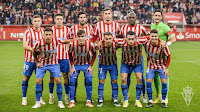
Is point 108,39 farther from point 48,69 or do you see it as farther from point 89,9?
point 89,9

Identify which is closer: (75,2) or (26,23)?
(26,23)

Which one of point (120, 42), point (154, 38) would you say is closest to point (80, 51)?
point (120, 42)

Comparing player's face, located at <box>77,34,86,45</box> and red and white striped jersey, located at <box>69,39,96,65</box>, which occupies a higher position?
player's face, located at <box>77,34,86,45</box>

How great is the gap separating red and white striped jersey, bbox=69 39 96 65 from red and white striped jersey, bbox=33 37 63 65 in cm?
29

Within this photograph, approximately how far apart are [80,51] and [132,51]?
113cm

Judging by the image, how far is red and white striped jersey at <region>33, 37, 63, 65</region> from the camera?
19.8 ft

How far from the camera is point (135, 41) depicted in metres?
6.19

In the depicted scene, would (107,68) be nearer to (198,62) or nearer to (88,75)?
(88,75)

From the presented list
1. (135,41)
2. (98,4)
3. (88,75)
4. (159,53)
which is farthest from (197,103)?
(98,4)

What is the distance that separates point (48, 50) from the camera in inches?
239

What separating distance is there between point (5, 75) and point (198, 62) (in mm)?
8671

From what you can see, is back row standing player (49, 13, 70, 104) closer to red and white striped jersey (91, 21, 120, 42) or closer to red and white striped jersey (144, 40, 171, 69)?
red and white striped jersey (91, 21, 120, 42)

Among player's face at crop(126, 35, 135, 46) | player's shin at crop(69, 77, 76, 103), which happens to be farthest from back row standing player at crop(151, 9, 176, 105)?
player's shin at crop(69, 77, 76, 103)

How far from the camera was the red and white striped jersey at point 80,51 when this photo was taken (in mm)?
6215
